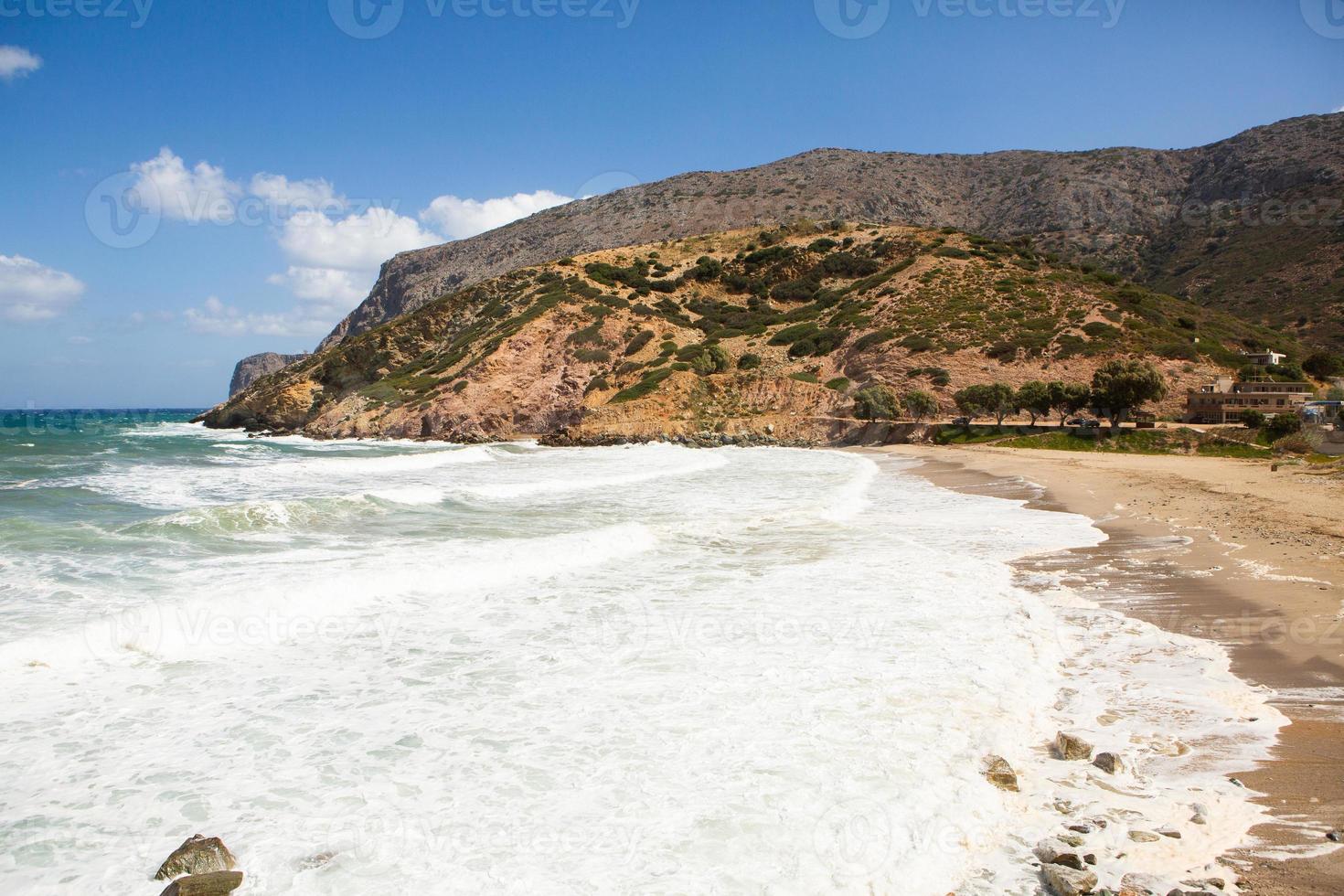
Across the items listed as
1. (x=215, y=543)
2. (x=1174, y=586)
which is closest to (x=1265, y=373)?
(x=1174, y=586)

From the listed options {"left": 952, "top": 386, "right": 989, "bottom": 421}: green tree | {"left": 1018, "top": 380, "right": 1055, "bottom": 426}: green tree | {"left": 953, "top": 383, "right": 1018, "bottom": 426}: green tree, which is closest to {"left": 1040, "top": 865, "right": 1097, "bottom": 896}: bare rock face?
{"left": 1018, "top": 380, "right": 1055, "bottom": 426}: green tree

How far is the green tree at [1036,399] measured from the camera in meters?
40.9

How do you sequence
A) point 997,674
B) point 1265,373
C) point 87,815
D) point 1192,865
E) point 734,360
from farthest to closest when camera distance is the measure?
1. point 734,360
2. point 1265,373
3. point 997,674
4. point 87,815
5. point 1192,865

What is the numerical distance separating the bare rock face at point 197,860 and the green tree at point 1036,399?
43377 millimetres

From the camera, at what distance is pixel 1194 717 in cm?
576

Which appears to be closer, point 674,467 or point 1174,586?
point 1174,586

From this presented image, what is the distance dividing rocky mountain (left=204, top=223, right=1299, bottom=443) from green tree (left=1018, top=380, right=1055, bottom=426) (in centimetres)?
566

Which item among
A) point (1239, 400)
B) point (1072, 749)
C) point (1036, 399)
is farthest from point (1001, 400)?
point (1072, 749)

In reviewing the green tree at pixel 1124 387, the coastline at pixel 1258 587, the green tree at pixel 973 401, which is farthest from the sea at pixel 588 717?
the green tree at pixel 973 401

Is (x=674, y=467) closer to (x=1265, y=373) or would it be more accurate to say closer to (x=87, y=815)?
(x=87, y=815)

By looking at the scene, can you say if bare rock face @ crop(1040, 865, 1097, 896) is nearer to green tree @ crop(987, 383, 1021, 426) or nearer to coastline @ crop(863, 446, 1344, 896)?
coastline @ crop(863, 446, 1344, 896)

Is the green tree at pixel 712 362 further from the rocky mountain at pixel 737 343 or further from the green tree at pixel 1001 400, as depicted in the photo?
the green tree at pixel 1001 400

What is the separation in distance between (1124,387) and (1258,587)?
32.3 meters

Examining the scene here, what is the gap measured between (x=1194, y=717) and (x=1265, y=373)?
165 feet
